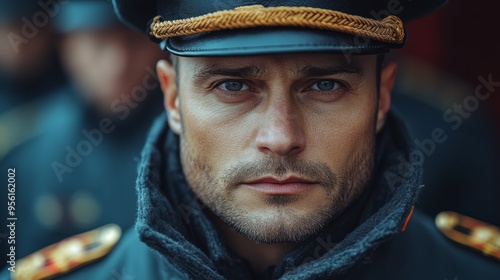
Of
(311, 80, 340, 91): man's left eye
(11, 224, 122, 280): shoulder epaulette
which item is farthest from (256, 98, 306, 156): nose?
(11, 224, 122, 280): shoulder epaulette

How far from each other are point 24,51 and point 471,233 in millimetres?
2422

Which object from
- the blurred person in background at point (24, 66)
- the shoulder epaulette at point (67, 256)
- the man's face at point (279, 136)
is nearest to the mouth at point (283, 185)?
the man's face at point (279, 136)

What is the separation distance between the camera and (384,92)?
206 cm

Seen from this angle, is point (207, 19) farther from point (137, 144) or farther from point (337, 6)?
point (137, 144)

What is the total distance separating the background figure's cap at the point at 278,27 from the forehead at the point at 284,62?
0.07 m

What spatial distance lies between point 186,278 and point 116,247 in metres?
0.39

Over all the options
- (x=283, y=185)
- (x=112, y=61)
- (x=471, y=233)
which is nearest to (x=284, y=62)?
(x=283, y=185)

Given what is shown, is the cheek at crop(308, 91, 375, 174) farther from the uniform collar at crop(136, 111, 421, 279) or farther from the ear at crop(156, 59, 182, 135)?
the ear at crop(156, 59, 182, 135)

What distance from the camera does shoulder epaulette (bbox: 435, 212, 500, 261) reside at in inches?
82.0

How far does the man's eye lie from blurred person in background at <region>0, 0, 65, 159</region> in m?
1.59

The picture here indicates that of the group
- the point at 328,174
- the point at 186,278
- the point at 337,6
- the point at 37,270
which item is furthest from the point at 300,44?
the point at 37,270

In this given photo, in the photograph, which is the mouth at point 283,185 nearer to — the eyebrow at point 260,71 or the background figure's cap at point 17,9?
the eyebrow at point 260,71

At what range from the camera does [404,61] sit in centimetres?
335

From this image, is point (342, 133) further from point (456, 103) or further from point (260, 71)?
point (456, 103)
